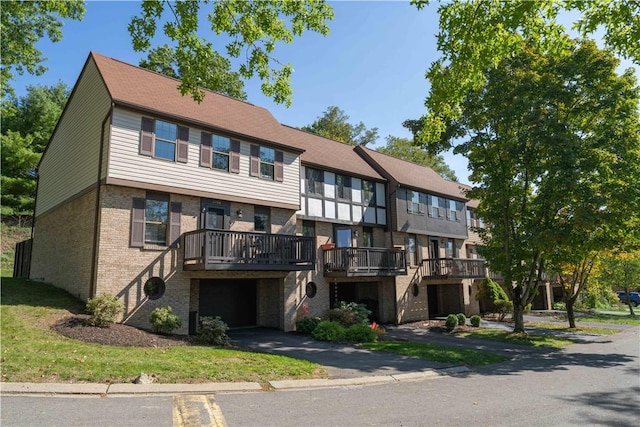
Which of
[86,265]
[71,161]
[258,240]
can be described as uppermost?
[71,161]

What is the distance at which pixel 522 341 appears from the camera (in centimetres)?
1798

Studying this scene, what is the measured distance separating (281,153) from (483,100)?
982cm

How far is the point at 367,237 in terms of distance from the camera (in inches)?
908

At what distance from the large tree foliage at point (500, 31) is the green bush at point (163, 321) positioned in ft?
34.7

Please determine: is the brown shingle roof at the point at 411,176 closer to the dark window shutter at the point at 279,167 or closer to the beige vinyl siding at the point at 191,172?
the beige vinyl siding at the point at 191,172

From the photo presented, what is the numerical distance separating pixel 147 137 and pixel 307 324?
32.1ft

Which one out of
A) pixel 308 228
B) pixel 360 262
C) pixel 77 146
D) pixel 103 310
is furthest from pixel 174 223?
pixel 360 262

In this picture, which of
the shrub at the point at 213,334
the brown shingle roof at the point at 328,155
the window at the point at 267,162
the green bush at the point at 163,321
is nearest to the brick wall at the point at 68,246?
the green bush at the point at 163,321

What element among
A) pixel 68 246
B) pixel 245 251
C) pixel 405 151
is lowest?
pixel 245 251

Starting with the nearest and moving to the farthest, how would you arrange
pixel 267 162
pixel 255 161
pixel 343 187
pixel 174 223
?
pixel 174 223
pixel 255 161
pixel 267 162
pixel 343 187

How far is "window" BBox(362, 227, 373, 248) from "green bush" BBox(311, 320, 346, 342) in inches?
284

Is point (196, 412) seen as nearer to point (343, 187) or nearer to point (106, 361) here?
point (106, 361)

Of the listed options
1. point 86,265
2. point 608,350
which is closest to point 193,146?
point 86,265

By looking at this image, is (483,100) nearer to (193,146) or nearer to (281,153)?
(281,153)
